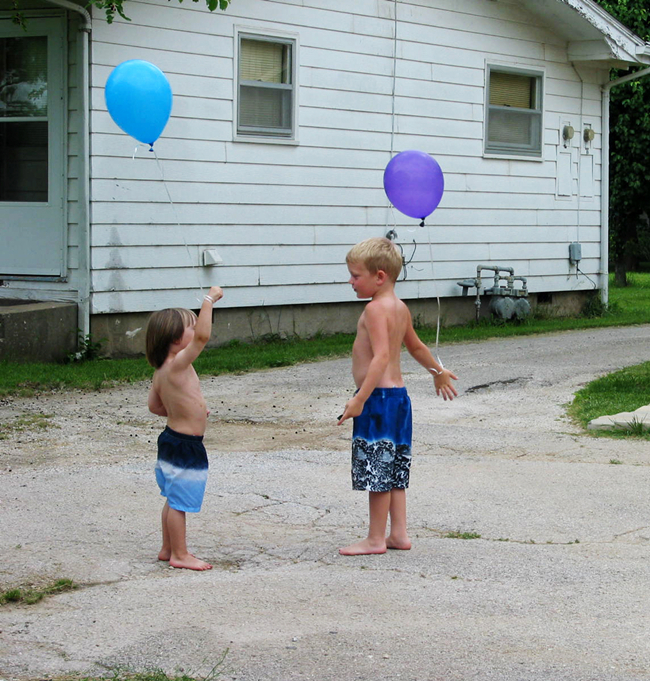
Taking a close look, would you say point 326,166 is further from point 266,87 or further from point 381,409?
point 381,409

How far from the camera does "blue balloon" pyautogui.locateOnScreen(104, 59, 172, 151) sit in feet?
26.5

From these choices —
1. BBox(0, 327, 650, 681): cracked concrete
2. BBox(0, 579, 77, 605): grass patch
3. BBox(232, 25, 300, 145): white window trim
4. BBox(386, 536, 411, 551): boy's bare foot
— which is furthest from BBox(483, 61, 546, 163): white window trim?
BBox(0, 579, 77, 605): grass patch

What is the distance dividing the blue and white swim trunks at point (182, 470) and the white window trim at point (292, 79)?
300 inches

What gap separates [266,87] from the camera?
1219 cm

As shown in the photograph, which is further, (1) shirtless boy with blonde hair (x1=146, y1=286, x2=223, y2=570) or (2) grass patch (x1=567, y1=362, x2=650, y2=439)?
(2) grass patch (x1=567, y1=362, x2=650, y2=439)

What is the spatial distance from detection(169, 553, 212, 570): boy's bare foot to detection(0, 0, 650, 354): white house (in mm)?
6456

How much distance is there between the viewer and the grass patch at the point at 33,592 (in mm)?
4176

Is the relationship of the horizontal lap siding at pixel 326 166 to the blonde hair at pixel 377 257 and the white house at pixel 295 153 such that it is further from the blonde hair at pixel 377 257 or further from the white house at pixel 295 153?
the blonde hair at pixel 377 257

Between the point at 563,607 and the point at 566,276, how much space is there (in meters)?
12.0

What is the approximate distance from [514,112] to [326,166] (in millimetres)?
3445

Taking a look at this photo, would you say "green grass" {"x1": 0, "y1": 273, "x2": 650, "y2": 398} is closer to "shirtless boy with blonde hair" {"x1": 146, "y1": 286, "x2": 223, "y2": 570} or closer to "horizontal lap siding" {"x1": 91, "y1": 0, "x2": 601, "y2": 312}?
"horizontal lap siding" {"x1": 91, "y1": 0, "x2": 601, "y2": 312}

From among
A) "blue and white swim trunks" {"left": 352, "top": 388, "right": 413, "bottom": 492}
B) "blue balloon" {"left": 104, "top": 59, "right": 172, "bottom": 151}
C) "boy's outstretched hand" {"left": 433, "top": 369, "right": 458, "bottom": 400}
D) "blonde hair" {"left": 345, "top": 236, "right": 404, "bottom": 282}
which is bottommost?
"blue and white swim trunks" {"left": 352, "top": 388, "right": 413, "bottom": 492}

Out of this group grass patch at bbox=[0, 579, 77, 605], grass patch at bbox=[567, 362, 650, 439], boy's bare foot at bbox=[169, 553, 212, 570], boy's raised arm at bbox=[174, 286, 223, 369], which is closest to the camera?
grass patch at bbox=[0, 579, 77, 605]

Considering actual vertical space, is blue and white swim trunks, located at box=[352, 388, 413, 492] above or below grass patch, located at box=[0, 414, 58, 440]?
above
